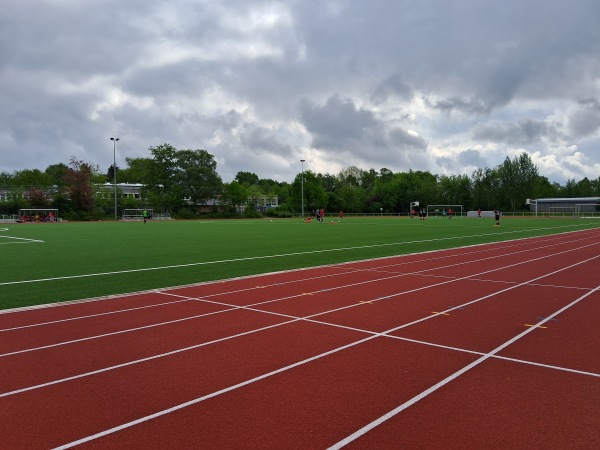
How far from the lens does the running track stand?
3.55m

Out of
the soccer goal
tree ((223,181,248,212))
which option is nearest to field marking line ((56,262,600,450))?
the soccer goal

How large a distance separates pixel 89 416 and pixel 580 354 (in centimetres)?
534

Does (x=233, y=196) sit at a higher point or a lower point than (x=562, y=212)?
higher

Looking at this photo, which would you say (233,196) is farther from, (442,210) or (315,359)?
(315,359)

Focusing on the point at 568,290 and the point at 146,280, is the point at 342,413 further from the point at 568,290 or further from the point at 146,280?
the point at 146,280

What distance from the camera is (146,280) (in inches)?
434

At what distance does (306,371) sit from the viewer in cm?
483

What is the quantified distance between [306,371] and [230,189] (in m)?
85.4

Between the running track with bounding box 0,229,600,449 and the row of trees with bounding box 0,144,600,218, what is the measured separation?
68.7 metres

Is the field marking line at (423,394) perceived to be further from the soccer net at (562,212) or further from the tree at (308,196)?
the tree at (308,196)

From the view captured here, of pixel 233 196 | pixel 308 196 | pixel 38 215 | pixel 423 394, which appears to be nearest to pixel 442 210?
pixel 308 196

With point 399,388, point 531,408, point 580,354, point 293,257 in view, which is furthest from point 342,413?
point 293,257

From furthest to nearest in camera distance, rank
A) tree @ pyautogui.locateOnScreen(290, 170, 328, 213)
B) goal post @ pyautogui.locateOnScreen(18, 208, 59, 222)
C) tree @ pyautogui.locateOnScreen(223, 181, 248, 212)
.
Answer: tree @ pyautogui.locateOnScreen(290, 170, 328, 213) < tree @ pyautogui.locateOnScreen(223, 181, 248, 212) < goal post @ pyautogui.locateOnScreen(18, 208, 59, 222)

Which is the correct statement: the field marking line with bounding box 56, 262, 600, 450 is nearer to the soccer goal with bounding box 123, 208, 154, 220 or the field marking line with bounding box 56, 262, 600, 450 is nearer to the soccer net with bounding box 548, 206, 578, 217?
the soccer goal with bounding box 123, 208, 154, 220
